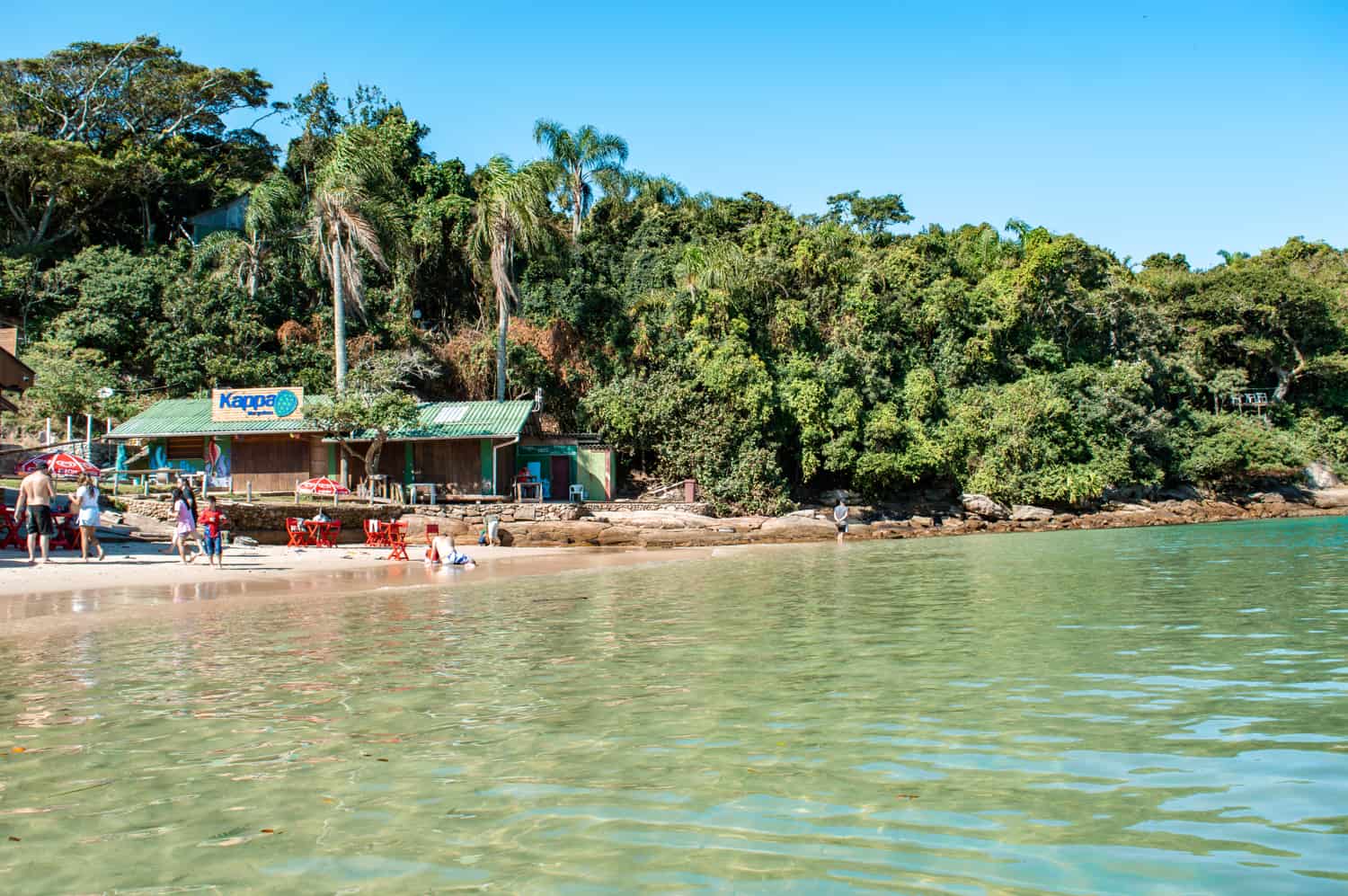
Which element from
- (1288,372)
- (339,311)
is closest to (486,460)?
(339,311)

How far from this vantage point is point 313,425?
3005 centimetres

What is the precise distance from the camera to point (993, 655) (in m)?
8.23

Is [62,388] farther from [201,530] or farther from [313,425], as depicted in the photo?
[201,530]

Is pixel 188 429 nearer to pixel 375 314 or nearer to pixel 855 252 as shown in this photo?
pixel 375 314

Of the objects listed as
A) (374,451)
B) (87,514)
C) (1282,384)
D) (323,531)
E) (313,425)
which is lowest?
(323,531)

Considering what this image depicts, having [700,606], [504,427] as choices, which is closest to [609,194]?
[504,427]

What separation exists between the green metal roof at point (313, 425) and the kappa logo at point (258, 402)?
338 millimetres

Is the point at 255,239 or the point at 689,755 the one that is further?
the point at 255,239

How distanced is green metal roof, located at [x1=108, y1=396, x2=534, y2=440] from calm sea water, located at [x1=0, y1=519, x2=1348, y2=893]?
20.1 meters

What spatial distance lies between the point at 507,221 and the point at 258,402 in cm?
1117

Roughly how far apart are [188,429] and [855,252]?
31.0 meters

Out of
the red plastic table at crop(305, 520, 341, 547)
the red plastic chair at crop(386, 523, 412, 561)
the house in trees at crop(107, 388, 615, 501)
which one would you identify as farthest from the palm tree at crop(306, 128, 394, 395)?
the red plastic chair at crop(386, 523, 412, 561)

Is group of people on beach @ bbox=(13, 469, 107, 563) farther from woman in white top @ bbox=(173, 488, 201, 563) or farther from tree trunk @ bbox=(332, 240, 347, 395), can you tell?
tree trunk @ bbox=(332, 240, 347, 395)

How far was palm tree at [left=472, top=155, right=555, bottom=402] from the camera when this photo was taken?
34469 millimetres
